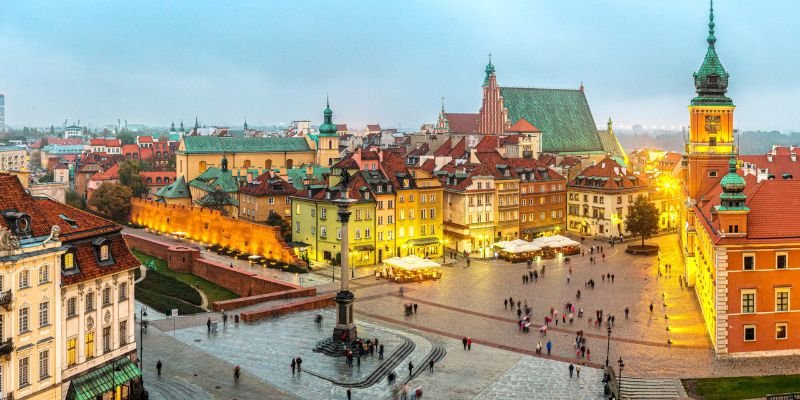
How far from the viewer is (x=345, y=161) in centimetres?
8038

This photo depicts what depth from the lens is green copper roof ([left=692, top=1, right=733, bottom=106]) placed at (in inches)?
2628

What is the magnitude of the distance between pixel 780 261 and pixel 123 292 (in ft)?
108

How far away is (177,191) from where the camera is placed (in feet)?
339

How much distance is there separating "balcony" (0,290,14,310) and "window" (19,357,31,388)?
7.38 ft

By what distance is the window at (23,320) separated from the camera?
29.5 meters

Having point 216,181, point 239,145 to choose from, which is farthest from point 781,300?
point 239,145

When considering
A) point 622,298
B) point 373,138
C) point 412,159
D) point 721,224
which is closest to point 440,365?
point 721,224

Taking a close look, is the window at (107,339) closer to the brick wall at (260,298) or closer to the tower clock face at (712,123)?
the brick wall at (260,298)

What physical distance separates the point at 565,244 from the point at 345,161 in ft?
73.2

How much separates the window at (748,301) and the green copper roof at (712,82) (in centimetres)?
2710

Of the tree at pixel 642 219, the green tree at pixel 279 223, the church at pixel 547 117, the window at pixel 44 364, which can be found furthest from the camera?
the church at pixel 547 117

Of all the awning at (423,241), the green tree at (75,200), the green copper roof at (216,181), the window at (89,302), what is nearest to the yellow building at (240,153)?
the green copper roof at (216,181)

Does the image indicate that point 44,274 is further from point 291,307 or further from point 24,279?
point 291,307

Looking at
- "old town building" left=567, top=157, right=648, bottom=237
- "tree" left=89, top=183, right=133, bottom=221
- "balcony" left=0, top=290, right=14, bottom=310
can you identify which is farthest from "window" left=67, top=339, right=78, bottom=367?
"tree" left=89, top=183, right=133, bottom=221
